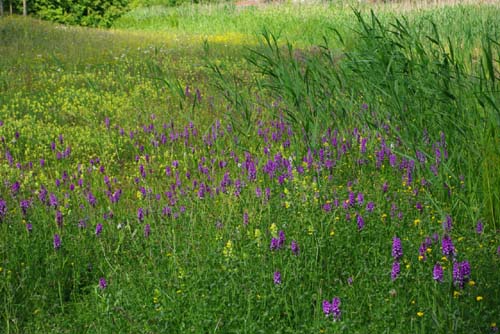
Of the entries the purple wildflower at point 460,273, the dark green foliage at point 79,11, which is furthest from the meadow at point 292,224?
the dark green foliage at point 79,11

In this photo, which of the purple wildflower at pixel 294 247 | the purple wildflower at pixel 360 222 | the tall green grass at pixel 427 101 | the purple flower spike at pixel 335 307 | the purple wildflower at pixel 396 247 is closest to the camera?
the purple flower spike at pixel 335 307

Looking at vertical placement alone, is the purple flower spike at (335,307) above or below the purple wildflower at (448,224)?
below

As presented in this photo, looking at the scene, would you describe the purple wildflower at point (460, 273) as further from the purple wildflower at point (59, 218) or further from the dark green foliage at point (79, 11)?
the dark green foliage at point (79, 11)

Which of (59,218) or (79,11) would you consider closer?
(59,218)

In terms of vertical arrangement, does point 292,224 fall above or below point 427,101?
below

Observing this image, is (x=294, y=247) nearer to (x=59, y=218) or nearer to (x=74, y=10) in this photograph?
(x=59, y=218)

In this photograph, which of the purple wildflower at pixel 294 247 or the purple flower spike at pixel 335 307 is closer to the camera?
the purple flower spike at pixel 335 307

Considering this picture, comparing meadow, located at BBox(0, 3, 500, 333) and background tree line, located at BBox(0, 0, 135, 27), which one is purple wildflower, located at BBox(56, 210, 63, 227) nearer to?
meadow, located at BBox(0, 3, 500, 333)

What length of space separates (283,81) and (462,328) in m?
2.66

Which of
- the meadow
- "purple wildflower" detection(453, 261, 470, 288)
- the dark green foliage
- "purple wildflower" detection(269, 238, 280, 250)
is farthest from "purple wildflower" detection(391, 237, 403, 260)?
the dark green foliage

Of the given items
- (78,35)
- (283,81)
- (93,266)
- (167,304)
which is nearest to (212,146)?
(283,81)

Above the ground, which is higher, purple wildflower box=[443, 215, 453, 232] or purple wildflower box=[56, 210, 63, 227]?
purple wildflower box=[443, 215, 453, 232]

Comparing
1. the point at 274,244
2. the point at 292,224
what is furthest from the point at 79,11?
the point at 274,244

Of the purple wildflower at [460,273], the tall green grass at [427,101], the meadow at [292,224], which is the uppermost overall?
the tall green grass at [427,101]
